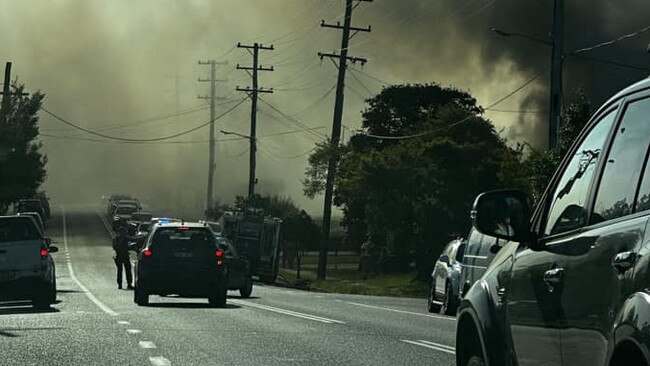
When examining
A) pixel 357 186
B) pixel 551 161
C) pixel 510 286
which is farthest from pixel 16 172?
pixel 510 286

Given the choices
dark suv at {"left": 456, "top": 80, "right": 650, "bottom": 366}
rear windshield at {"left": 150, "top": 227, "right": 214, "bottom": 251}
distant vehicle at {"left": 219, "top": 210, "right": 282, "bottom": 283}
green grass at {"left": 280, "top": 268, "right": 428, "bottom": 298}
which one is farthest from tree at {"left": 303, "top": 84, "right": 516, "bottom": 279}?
dark suv at {"left": 456, "top": 80, "right": 650, "bottom": 366}

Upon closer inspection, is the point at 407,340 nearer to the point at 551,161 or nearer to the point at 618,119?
the point at 618,119

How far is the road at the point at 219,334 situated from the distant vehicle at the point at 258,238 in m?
27.8

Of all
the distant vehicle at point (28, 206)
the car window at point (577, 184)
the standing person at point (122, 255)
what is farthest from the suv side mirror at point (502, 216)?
the distant vehicle at point (28, 206)

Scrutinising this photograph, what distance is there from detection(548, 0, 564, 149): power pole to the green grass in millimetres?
14595

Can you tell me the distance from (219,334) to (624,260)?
13186mm

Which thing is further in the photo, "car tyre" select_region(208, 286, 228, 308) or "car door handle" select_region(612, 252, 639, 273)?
"car tyre" select_region(208, 286, 228, 308)

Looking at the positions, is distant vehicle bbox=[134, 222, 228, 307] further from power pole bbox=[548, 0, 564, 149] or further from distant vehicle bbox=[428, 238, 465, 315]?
power pole bbox=[548, 0, 564, 149]

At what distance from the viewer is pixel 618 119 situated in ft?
17.0

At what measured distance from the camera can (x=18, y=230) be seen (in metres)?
25.2

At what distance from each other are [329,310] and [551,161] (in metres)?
11.3

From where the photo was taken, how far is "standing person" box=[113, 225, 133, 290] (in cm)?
3709

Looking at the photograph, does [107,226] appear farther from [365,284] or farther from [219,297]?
[219,297]

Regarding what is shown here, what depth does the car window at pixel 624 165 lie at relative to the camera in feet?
15.6
